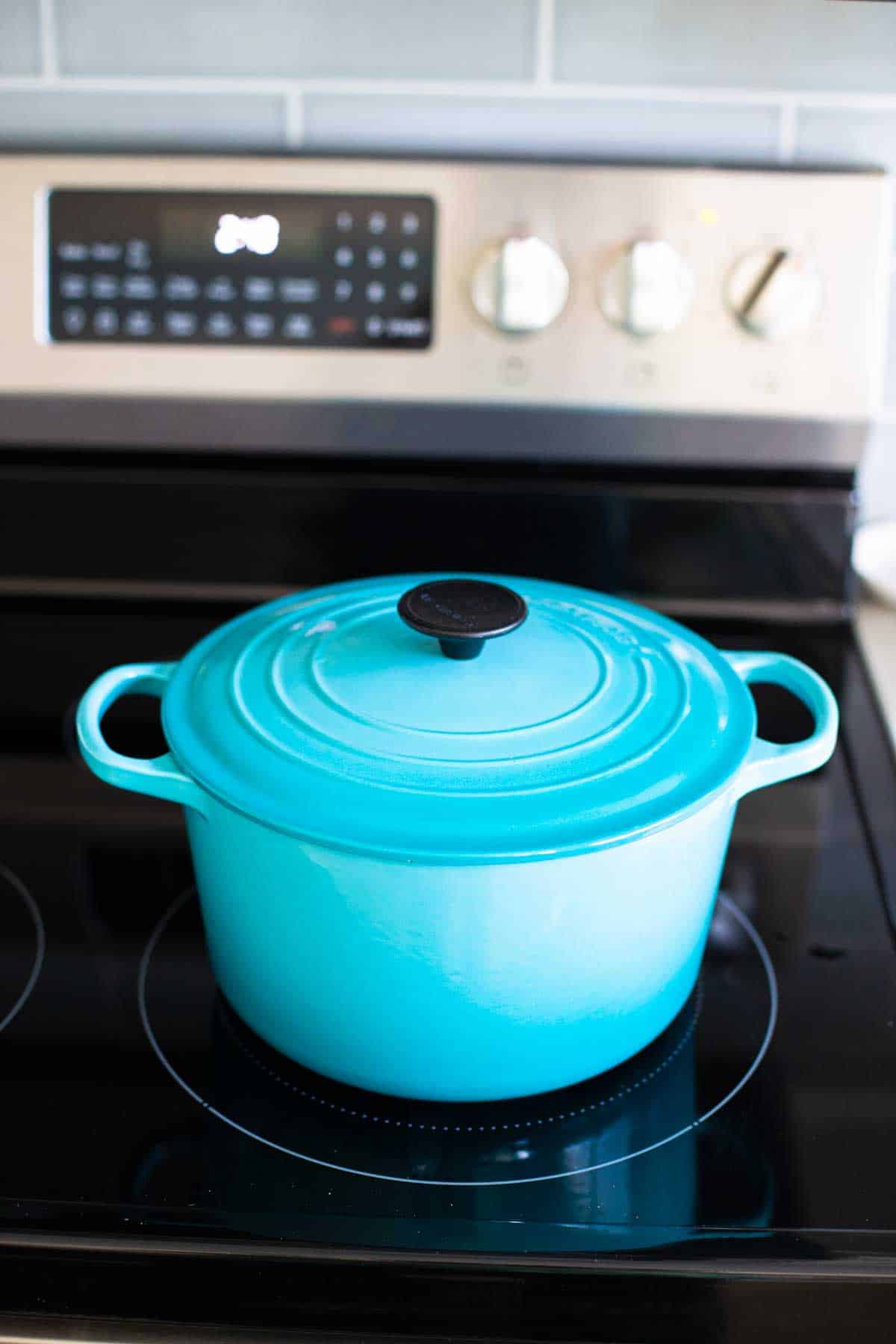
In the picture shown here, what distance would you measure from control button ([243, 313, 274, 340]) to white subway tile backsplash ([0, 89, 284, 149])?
0.13 m

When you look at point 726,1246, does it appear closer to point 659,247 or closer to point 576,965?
point 576,965

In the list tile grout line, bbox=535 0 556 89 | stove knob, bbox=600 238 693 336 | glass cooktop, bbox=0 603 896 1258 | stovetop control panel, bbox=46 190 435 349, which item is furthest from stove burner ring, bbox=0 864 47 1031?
tile grout line, bbox=535 0 556 89

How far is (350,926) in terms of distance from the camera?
1.56 ft

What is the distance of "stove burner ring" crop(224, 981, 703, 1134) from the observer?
1.70 feet

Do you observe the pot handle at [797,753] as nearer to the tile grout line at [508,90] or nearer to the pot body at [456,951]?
the pot body at [456,951]

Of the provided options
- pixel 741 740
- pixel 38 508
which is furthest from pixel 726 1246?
pixel 38 508

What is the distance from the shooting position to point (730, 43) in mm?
803

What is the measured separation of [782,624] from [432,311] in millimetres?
306

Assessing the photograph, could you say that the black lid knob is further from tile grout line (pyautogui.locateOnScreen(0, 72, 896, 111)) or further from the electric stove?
tile grout line (pyautogui.locateOnScreen(0, 72, 896, 111))

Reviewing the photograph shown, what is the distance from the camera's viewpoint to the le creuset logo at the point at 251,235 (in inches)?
31.0

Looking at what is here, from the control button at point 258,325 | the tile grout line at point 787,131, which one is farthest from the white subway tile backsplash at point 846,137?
the control button at point 258,325

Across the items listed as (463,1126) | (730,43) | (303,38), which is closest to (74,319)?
(303,38)

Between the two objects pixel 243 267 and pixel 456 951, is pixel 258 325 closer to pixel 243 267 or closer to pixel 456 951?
pixel 243 267

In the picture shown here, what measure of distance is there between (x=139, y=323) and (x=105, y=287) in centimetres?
3
